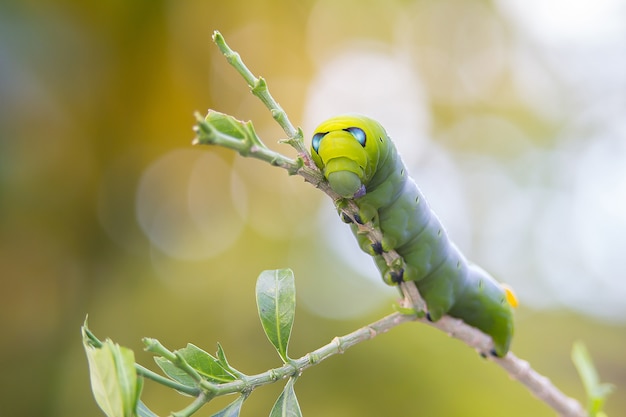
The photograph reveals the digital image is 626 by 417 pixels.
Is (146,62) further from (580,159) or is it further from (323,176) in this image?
(323,176)

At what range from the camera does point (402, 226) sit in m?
1.01

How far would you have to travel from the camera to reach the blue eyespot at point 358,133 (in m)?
0.90

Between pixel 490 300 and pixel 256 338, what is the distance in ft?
9.63

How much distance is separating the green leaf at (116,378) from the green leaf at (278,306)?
0.82 ft

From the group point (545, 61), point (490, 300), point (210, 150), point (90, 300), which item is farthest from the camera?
point (545, 61)

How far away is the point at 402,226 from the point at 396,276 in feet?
0.35

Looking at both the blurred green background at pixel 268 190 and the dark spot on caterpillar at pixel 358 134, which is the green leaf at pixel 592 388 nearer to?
the dark spot on caterpillar at pixel 358 134

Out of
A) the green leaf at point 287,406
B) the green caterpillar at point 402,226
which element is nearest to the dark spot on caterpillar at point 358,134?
the green caterpillar at point 402,226

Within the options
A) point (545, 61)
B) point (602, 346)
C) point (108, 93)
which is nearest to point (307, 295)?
point (602, 346)

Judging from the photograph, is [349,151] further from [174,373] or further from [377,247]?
[174,373]

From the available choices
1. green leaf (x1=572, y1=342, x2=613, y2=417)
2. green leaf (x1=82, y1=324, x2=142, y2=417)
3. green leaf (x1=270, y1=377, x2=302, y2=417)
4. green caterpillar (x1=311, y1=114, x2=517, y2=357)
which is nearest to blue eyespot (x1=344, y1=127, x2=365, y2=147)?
green caterpillar (x1=311, y1=114, x2=517, y2=357)

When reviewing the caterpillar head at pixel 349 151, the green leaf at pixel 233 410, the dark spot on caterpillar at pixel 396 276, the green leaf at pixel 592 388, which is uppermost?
the caterpillar head at pixel 349 151

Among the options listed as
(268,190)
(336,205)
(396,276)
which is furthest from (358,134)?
(268,190)

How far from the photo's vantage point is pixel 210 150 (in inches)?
205
